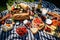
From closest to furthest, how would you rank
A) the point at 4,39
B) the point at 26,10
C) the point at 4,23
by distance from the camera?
the point at 4,39 < the point at 4,23 < the point at 26,10

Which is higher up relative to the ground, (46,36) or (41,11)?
(41,11)

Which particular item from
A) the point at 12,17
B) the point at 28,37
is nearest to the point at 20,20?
the point at 12,17

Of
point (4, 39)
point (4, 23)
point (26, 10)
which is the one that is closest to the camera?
point (4, 39)

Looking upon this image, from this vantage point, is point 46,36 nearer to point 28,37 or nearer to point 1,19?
point 28,37

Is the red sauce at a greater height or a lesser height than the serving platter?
greater

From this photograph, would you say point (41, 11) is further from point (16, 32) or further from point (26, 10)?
point (16, 32)

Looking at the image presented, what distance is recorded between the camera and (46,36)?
2.41 metres

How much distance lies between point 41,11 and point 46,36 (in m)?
0.51

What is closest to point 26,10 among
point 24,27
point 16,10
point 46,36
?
point 16,10

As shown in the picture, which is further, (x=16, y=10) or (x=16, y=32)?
(x=16, y=10)

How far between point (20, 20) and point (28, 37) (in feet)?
1.07

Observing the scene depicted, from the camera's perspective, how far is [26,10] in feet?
8.84

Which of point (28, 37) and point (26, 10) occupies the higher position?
point (26, 10)

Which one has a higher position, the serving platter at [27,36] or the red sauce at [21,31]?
the red sauce at [21,31]
